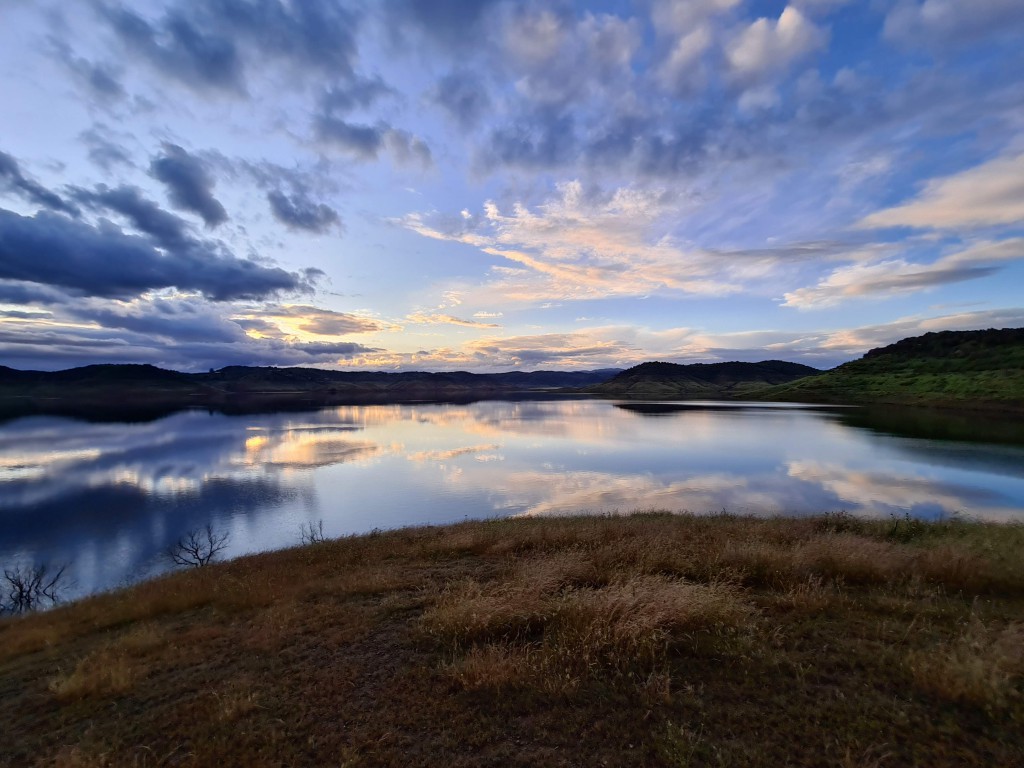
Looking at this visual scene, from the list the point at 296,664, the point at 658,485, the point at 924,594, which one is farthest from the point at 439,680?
the point at 658,485

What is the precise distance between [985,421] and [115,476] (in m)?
105

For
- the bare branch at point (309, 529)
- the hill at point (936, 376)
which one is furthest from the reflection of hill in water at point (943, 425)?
the bare branch at point (309, 529)

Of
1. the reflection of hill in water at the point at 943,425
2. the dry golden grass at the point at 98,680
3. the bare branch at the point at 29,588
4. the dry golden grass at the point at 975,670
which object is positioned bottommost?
the bare branch at the point at 29,588

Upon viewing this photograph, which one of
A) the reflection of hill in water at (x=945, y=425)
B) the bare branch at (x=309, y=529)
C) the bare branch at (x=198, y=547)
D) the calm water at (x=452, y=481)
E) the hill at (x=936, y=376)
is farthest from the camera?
the hill at (x=936, y=376)

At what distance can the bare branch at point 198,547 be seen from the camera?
2223 centimetres

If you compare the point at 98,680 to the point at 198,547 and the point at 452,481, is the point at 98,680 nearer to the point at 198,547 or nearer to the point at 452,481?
the point at 198,547

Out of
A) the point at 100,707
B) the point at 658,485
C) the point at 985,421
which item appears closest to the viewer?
the point at 100,707

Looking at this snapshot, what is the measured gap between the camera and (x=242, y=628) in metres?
8.98

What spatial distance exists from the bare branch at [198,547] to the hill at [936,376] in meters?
107

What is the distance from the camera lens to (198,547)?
2303 centimetres

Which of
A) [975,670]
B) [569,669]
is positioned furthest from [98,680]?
[975,670]

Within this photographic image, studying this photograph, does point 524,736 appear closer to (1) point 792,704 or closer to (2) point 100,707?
(1) point 792,704

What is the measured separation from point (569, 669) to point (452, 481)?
32.2m

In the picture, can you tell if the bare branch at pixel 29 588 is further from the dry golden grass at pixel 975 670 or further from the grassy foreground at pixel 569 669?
the dry golden grass at pixel 975 670
